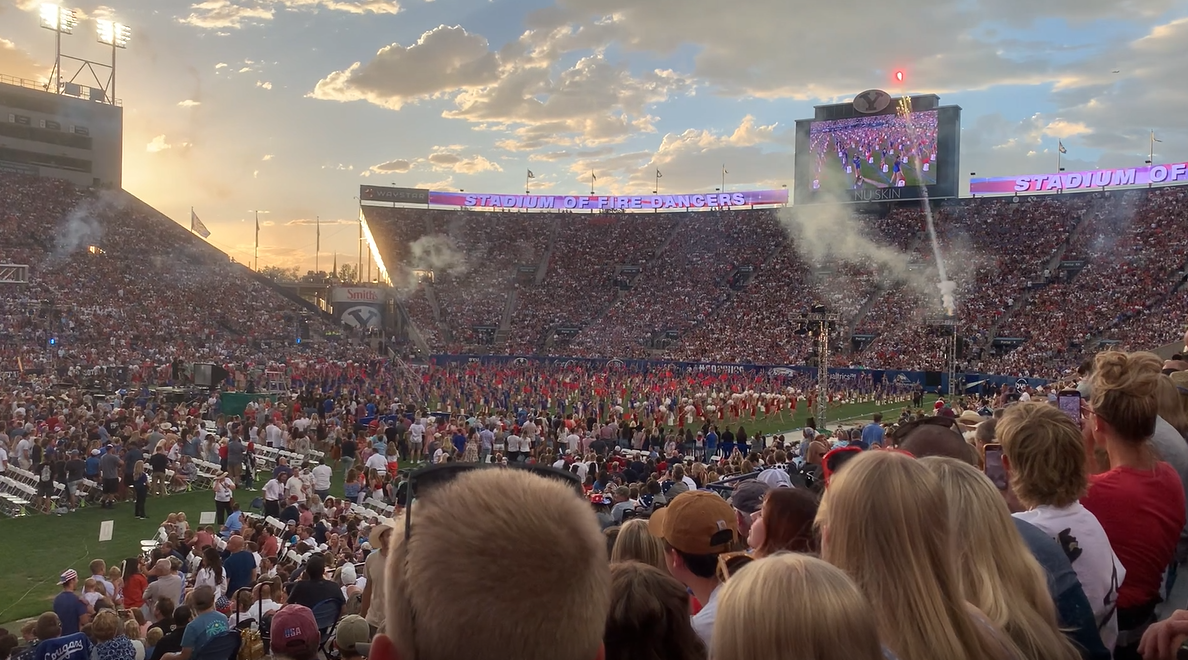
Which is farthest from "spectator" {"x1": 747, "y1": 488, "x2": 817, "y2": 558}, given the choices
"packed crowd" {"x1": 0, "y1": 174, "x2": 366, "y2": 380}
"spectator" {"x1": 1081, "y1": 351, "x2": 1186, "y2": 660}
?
"packed crowd" {"x1": 0, "y1": 174, "x2": 366, "y2": 380}

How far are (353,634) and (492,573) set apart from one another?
3601mm

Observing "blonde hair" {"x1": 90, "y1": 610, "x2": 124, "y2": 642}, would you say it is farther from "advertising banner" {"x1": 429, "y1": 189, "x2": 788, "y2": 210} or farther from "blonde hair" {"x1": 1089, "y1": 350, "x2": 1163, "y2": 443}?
"advertising banner" {"x1": 429, "y1": 189, "x2": 788, "y2": 210}

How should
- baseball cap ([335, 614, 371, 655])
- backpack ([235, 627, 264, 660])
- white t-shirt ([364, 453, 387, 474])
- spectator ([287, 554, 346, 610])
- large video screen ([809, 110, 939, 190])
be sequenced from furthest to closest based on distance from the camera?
large video screen ([809, 110, 939, 190]) → white t-shirt ([364, 453, 387, 474]) → spectator ([287, 554, 346, 610]) → backpack ([235, 627, 264, 660]) → baseball cap ([335, 614, 371, 655])

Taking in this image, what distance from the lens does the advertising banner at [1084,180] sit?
166ft

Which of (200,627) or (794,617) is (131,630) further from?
(794,617)

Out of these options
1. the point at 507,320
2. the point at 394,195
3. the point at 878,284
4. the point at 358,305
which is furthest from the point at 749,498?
the point at 394,195

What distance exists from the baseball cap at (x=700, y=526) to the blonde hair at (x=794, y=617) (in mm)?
1807

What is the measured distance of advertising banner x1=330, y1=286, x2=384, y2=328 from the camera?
57.8 meters

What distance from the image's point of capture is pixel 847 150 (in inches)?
2191

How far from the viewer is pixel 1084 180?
175ft

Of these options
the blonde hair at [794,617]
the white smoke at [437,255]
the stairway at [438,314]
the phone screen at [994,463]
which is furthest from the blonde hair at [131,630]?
the white smoke at [437,255]

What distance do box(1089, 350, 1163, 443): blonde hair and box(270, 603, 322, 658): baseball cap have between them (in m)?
4.20

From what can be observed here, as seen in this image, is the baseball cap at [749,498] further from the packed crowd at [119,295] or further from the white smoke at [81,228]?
the white smoke at [81,228]

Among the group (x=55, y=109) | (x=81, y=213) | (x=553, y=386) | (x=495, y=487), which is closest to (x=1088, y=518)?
(x=495, y=487)
